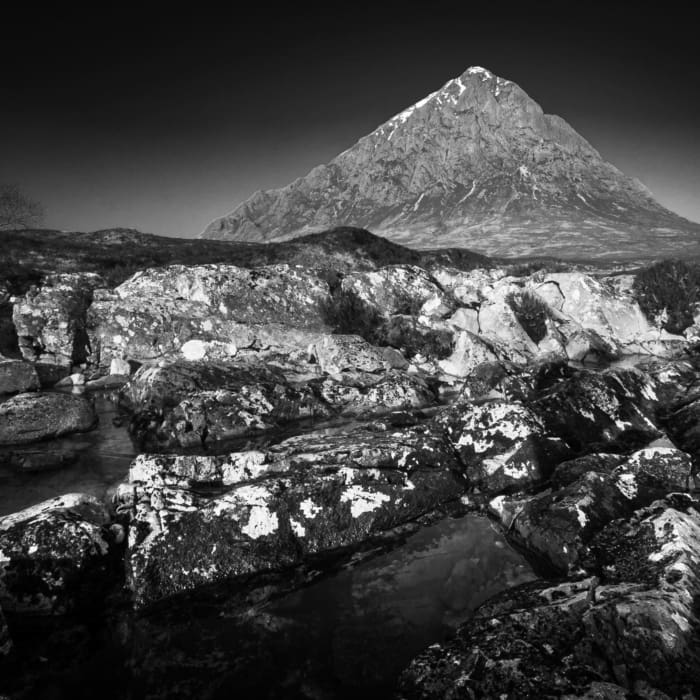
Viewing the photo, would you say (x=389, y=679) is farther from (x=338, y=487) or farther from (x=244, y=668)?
(x=338, y=487)

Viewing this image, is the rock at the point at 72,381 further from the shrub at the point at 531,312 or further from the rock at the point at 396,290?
the shrub at the point at 531,312

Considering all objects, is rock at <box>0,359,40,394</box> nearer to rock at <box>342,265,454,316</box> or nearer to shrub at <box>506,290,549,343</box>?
rock at <box>342,265,454,316</box>

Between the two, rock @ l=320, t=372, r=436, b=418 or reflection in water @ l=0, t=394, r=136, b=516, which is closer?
reflection in water @ l=0, t=394, r=136, b=516

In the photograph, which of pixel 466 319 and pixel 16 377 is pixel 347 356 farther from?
pixel 16 377

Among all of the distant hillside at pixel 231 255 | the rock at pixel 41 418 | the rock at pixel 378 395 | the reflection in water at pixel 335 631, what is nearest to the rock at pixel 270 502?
the reflection in water at pixel 335 631

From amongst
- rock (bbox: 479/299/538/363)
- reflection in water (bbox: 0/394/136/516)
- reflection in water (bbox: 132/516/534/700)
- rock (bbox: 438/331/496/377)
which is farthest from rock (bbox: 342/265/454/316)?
reflection in water (bbox: 132/516/534/700)

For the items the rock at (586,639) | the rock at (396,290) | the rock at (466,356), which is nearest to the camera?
the rock at (586,639)
